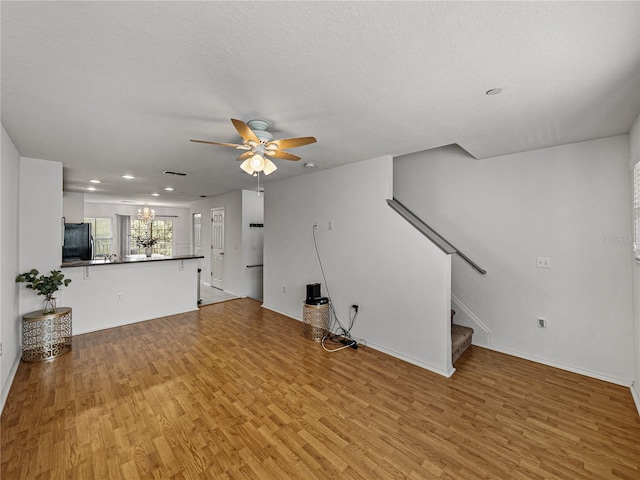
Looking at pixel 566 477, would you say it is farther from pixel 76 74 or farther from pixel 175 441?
pixel 76 74

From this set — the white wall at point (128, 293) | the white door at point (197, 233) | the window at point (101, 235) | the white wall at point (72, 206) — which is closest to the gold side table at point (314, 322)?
the white wall at point (128, 293)

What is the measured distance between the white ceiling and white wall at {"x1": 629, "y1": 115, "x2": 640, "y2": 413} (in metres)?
0.16

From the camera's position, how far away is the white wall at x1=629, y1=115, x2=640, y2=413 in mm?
2236

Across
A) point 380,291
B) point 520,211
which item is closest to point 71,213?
point 380,291

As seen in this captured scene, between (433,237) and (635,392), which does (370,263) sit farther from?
(635,392)

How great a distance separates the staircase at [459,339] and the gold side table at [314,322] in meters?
1.65

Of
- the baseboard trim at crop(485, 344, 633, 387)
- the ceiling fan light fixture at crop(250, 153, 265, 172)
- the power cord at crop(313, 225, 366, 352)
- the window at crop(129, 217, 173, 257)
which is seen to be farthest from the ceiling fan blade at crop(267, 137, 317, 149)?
the window at crop(129, 217, 173, 257)

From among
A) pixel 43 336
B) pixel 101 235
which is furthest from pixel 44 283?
pixel 101 235

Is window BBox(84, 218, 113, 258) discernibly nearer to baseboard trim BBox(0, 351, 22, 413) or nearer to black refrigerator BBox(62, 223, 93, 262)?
black refrigerator BBox(62, 223, 93, 262)

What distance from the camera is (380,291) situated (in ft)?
11.4

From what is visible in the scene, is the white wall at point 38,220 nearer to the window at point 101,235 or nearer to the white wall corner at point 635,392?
the window at point 101,235

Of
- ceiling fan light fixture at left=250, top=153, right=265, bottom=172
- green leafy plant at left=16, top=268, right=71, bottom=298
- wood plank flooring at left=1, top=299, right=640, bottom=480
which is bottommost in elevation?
wood plank flooring at left=1, top=299, right=640, bottom=480

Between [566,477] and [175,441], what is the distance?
2.53 metres

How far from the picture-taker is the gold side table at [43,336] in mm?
3088
